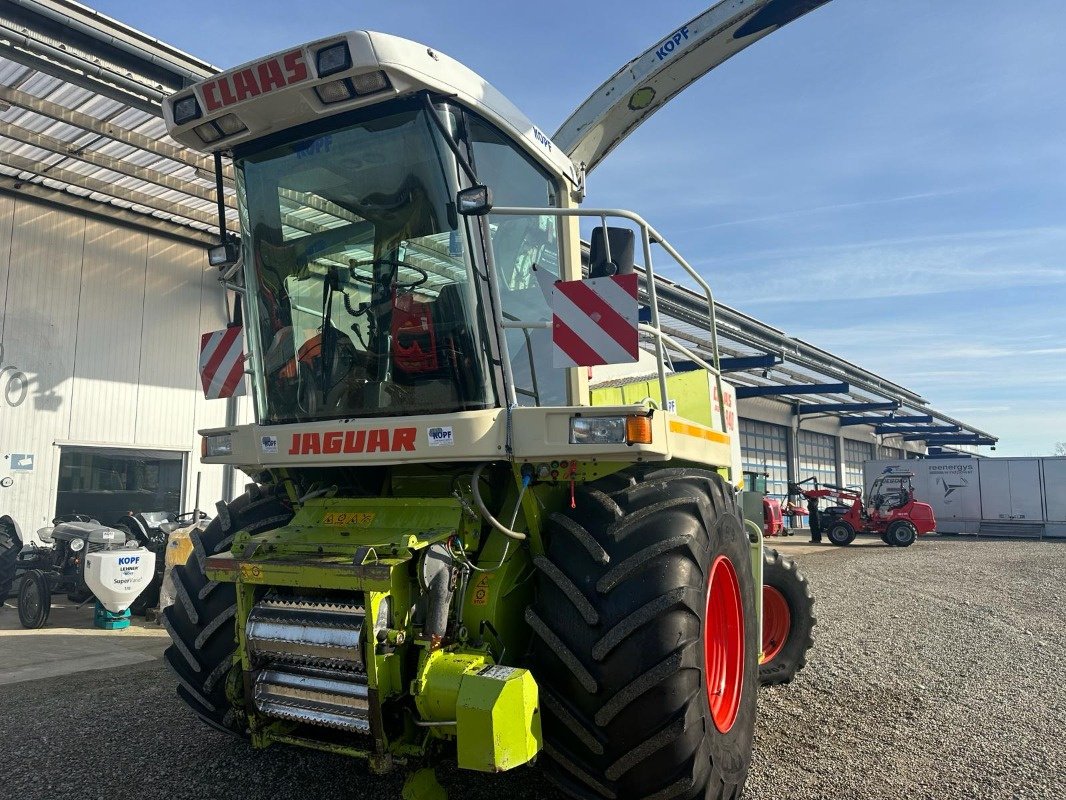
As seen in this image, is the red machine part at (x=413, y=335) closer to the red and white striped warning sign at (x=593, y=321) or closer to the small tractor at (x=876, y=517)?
the red and white striped warning sign at (x=593, y=321)

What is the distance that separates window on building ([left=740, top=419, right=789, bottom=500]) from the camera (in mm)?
28441

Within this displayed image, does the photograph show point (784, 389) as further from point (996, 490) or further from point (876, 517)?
point (996, 490)

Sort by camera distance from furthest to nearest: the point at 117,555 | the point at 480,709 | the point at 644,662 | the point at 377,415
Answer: the point at 117,555
the point at 377,415
the point at 644,662
the point at 480,709

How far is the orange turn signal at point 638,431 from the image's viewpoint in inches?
122

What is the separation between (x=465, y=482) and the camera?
3732 mm

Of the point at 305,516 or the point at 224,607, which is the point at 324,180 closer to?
the point at 305,516

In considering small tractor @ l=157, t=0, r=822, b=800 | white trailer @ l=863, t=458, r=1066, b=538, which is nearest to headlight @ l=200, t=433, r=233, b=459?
small tractor @ l=157, t=0, r=822, b=800

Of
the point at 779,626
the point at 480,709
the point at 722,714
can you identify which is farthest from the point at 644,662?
the point at 779,626

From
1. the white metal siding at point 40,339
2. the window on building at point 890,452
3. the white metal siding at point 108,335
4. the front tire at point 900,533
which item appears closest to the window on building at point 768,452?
the front tire at point 900,533

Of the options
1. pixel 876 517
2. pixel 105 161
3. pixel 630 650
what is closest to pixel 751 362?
pixel 876 517

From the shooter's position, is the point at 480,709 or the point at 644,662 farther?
the point at 644,662

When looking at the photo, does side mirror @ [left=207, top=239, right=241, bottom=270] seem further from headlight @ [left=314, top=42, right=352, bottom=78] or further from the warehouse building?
the warehouse building

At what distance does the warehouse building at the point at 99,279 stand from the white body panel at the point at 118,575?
3981 mm

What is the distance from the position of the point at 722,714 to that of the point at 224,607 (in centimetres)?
235
